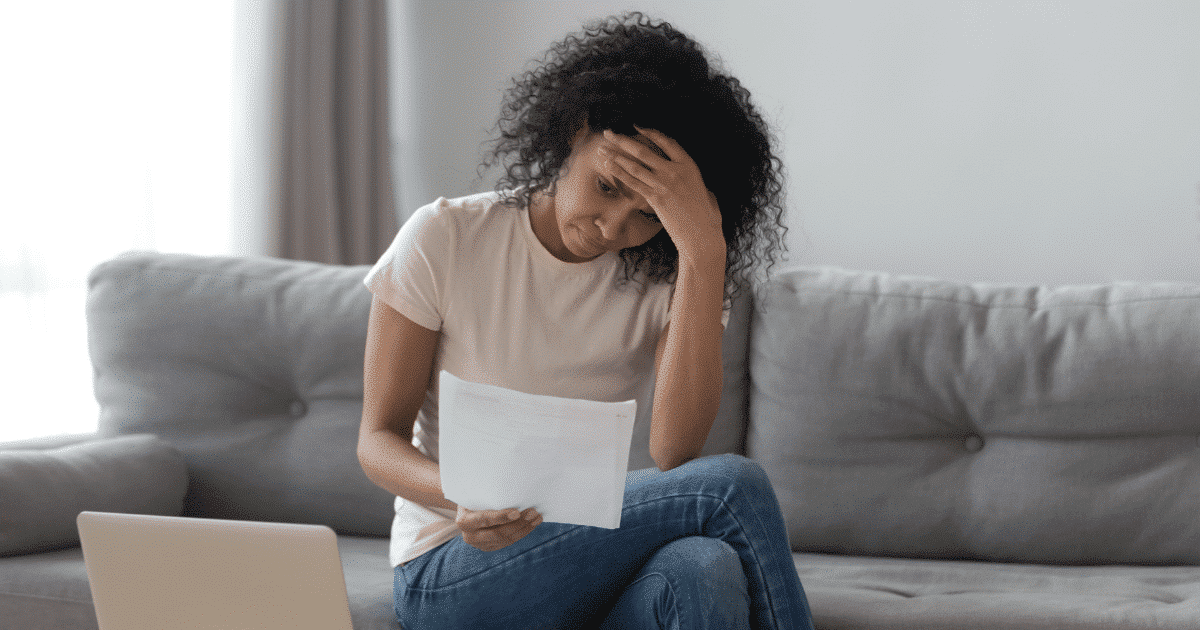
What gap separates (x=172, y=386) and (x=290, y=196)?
2.26 feet

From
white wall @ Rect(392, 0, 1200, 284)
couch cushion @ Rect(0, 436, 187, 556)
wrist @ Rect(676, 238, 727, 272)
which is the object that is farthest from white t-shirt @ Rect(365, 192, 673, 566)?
white wall @ Rect(392, 0, 1200, 284)

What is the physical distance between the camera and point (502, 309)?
47.7 inches

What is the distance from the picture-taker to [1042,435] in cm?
151

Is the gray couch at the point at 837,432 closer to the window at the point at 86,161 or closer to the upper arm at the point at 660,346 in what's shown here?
the window at the point at 86,161

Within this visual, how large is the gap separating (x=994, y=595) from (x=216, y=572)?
98cm

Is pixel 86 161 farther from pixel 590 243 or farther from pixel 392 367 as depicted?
pixel 590 243

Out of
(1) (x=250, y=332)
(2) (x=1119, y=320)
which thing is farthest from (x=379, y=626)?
(2) (x=1119, y=320)

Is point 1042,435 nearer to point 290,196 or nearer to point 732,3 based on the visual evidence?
point 732,3

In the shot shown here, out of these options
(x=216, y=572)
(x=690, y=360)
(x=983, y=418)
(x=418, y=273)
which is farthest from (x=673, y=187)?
(x=983, y=418)

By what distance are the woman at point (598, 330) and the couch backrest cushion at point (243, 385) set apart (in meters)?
0.46

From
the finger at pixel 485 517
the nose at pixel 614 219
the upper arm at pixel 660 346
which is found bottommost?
the finger at pixel 485 517

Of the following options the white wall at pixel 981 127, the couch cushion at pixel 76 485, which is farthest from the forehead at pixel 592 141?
the white wall at pixel 981 127

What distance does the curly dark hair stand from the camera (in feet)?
3.64

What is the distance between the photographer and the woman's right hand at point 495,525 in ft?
3.07
